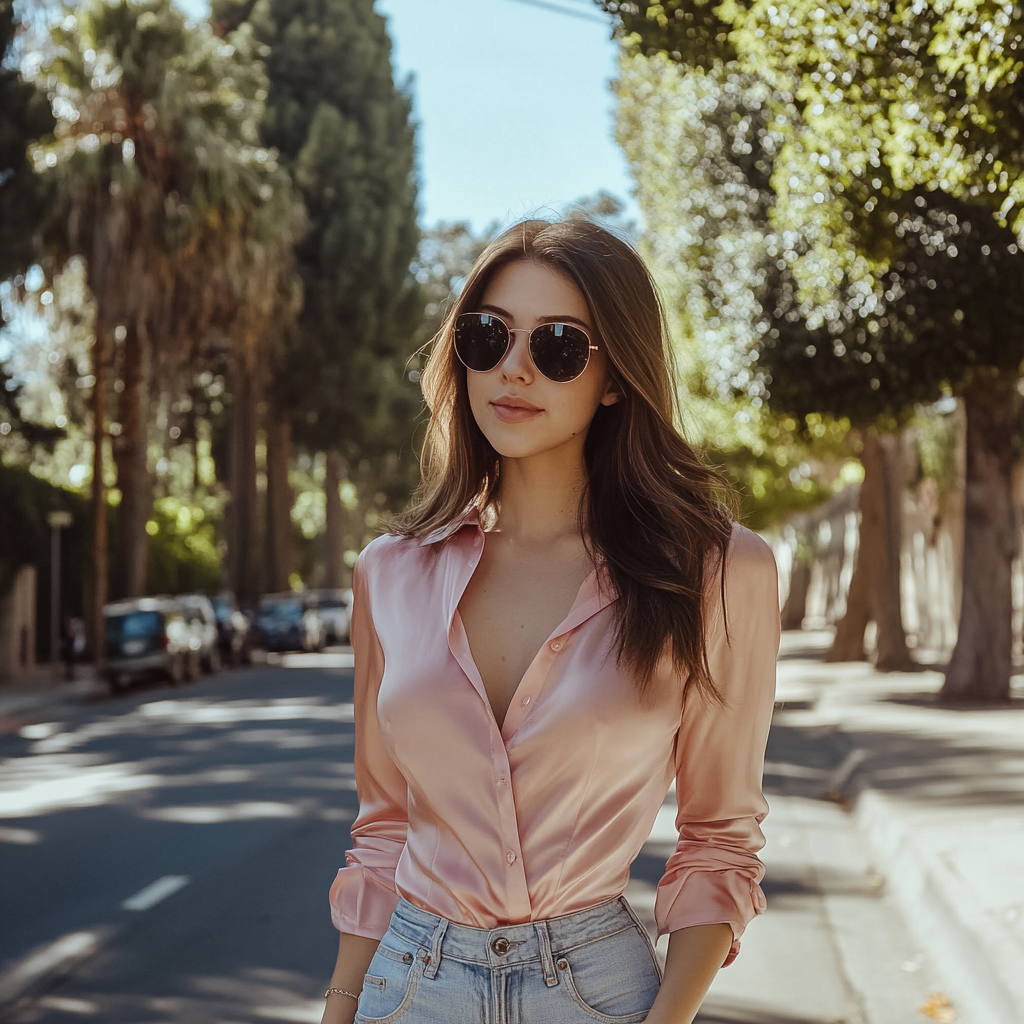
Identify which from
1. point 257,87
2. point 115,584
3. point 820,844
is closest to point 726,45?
point 820,844

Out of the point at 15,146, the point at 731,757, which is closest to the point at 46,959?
the point at 731,757

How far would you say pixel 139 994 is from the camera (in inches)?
252

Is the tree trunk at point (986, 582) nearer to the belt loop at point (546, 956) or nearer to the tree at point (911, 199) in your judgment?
the tree at point (911, 199)

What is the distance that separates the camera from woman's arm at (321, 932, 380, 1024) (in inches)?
100

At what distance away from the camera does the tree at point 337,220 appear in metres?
45.0

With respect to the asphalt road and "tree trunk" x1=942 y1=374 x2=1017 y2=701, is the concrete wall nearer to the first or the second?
the asphalt road

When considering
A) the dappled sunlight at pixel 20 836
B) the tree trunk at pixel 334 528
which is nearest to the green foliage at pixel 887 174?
the dappled sunlight at pixel 20 836

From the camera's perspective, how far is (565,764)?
235 centimetres

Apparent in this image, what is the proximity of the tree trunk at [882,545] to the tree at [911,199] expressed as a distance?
559cm

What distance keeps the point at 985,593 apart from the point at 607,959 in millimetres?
16646

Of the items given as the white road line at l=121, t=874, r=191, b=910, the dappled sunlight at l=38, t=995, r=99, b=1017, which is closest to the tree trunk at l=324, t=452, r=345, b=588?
the white road line at l=121, t=874, r=191, b=910

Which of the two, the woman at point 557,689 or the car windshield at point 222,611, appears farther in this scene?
the car windshield at point 222,611

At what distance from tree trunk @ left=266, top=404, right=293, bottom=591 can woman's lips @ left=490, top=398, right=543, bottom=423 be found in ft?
143

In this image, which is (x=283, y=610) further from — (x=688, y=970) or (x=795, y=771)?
(x=688, y=970)
